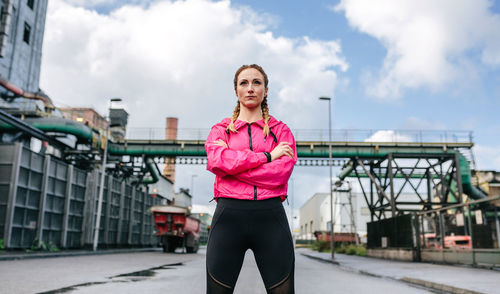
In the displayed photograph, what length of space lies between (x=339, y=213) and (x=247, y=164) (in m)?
67.7

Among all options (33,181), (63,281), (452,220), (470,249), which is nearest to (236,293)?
(63,281)

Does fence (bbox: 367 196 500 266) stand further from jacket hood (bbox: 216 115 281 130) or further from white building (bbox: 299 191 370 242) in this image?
white building (bbox: 299 191 370 242)

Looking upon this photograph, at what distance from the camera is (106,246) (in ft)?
96.9

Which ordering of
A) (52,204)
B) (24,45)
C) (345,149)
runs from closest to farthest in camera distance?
(52,204) < (345,149) < (24,45)

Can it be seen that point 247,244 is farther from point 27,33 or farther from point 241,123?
point 27,33

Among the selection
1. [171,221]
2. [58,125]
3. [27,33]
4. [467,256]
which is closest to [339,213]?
[171,221]

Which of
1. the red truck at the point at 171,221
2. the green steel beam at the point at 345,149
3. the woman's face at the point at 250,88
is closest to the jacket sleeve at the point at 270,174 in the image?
the woman's face at the point at 250,88

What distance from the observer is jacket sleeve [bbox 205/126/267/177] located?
220cm

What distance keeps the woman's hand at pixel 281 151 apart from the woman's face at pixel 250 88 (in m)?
0.31

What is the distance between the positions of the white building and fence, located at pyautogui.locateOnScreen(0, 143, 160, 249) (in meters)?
36.3

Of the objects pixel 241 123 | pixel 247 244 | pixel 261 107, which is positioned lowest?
pixel 247 244

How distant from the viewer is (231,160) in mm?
2213

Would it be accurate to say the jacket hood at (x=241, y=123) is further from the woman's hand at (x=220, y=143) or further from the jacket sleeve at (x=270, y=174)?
the jacket sleeve at (x=270, y=174)

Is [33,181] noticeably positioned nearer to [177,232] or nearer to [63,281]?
[177,232]
